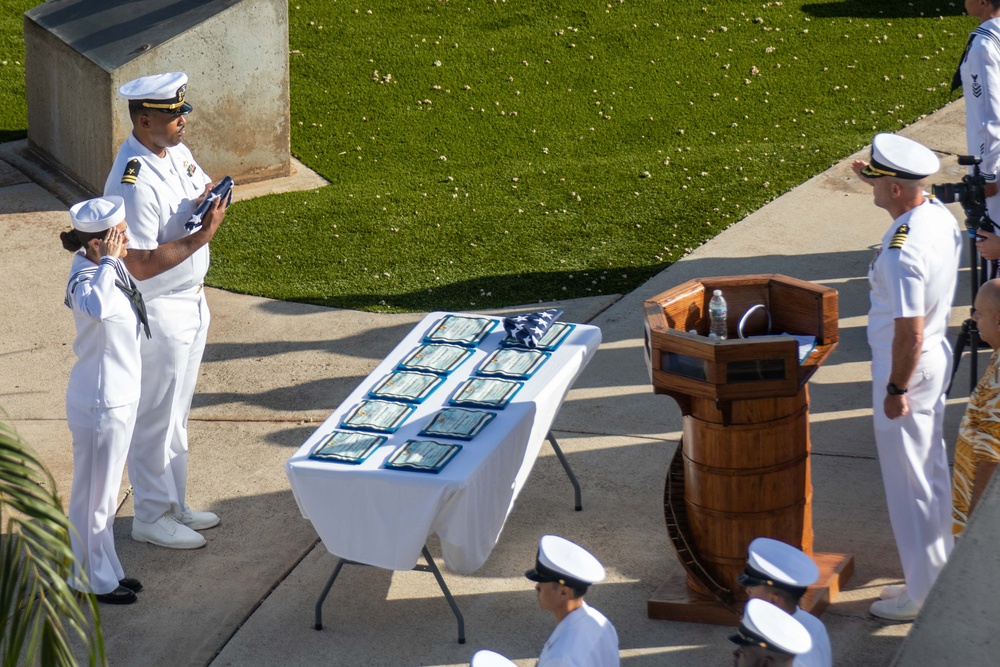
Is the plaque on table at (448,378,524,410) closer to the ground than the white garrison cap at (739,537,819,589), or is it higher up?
closer to the ground

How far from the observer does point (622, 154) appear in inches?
436

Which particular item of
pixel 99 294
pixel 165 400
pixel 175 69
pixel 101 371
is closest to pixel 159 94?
pixel 99 294

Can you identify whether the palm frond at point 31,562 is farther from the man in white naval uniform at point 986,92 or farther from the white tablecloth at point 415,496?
the man in white naval uniform at point 986,92

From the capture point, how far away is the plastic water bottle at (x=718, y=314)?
520 centimetres

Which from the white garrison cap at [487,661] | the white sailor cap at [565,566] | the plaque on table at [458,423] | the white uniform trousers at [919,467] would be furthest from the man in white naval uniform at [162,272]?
the white uniform trousers at [919,467]

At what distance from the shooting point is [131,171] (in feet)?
18.4

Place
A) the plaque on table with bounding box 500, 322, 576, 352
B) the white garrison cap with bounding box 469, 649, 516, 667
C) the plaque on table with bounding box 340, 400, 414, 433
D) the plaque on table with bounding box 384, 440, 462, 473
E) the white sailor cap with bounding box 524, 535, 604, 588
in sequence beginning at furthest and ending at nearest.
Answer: the plaque on table with bounding box 500, 322, 576, 352 → the plaque on table with bounding box 340, 400, 414, 433 → the plaque on table with bounding box 384, 440, 462, 473 → the white sailor cap with bounding box 524, 535, 604, 588 → the white garrison cap with bounding box 469, 649, 516, 667

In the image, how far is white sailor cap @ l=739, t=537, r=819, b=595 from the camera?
402 centimetres

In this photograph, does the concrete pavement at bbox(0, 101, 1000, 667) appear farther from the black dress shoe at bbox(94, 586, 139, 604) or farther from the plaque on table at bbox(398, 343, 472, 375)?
the plaque on table at bbox(398, 343, 472, 375)

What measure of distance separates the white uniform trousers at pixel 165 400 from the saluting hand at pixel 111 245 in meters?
0.52

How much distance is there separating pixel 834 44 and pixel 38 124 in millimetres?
8131

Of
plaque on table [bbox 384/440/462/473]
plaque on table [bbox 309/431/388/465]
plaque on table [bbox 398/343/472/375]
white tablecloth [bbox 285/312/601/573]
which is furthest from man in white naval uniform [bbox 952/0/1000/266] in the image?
plaque on table [bbox 309/431/388/465]

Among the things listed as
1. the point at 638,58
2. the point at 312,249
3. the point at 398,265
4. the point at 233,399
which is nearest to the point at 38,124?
the point at 312,249

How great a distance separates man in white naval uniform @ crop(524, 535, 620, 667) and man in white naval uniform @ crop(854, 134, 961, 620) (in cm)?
160
